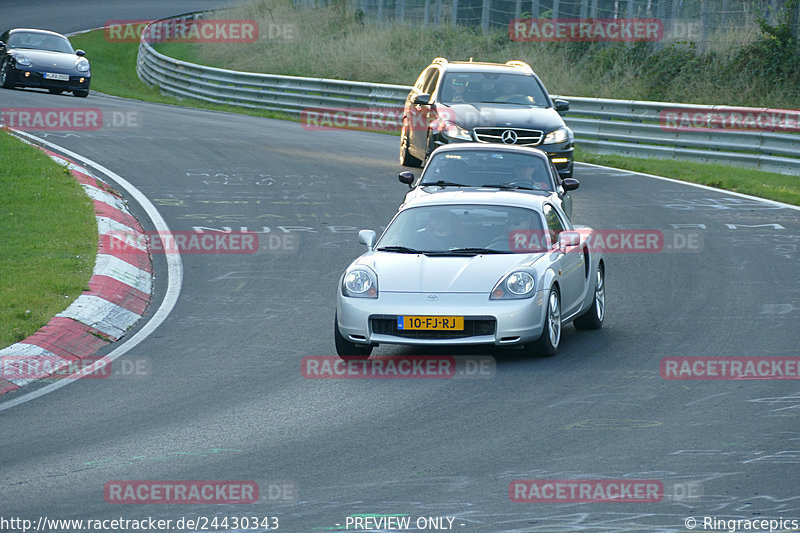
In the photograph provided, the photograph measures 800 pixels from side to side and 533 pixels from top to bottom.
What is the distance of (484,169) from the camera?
1482 centimetres

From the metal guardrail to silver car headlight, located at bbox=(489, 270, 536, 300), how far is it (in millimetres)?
12707

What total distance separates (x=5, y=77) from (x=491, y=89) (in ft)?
49.9

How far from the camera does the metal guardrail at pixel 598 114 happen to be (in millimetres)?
22609

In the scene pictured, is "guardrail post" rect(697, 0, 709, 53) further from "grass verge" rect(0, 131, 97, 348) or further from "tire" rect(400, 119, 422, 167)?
"grass verge" rect(0, 131, 97, 348)

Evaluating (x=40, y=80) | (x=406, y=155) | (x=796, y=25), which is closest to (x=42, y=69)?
(x=40, y=80)

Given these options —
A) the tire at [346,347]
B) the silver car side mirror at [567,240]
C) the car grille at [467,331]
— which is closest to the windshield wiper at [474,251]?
the silver car side mirror at [567,240]

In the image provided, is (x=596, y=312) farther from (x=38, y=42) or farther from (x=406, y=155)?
(x=38, y=42)

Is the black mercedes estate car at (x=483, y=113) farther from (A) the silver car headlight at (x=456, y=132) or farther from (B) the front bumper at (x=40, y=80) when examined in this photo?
(B) the front bumper at (x=40, y=80)

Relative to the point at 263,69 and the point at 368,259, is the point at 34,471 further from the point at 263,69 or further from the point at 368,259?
the point at 263,69

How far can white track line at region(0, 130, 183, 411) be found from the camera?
9336 millimetres

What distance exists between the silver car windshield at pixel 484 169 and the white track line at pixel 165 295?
299 centimetres

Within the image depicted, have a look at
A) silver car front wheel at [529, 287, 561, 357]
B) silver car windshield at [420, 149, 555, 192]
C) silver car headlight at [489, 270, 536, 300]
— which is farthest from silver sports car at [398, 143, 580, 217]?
silver car headlight at [489, 270, 536, 300]

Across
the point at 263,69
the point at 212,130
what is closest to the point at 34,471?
the point at 212,130

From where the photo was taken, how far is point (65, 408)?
880cm
